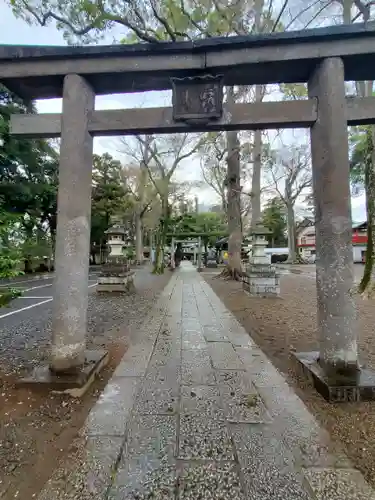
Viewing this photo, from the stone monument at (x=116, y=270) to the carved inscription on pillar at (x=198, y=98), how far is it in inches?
326

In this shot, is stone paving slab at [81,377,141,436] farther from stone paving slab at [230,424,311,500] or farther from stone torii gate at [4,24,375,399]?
stone paving slab at [230,424,311,500]

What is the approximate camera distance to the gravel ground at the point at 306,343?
2.11 meters

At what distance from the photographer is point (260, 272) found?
9.65 m

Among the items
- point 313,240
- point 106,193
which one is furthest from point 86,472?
point 313,240

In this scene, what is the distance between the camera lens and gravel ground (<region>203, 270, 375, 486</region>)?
2107mm

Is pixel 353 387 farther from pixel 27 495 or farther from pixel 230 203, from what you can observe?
pixel 230 203

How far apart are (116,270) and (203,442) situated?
906cm

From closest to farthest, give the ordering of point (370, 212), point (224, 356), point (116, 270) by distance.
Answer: point (224, 356) < point (370, 212) < point (116, 270)

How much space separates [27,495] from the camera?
64.0 inches

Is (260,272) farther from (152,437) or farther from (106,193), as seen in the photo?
(106,193)

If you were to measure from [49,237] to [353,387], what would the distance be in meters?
20.5

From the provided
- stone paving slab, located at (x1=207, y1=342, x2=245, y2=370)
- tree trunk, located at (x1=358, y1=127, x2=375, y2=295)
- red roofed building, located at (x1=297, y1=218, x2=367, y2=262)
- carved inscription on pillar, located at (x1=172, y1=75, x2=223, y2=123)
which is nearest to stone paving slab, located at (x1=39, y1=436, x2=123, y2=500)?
stone paving slab, located at (x1=207, y1=342, x2=245, y2=370)

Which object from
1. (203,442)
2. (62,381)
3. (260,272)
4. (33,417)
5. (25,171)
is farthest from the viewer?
(25,171)

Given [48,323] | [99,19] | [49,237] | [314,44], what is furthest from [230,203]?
[49,237]
